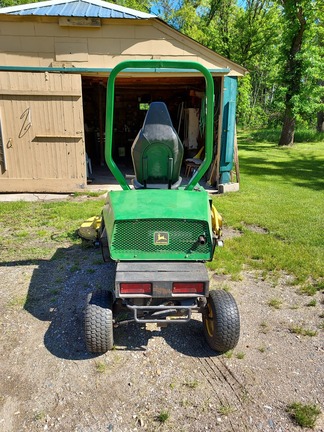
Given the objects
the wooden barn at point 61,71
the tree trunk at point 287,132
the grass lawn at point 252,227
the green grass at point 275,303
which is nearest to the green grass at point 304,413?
the green grass at point 275,303

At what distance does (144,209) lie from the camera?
273cm

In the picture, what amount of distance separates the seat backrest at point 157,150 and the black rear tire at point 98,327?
1302mm

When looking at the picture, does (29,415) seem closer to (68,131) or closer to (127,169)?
(68,131)

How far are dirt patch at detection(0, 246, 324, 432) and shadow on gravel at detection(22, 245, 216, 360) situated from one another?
0.01 meters

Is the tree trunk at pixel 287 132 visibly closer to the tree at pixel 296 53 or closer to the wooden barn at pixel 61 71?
the tree at pixel 296 53

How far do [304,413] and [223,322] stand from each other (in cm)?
75

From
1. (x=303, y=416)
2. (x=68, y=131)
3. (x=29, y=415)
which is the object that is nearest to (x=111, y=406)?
(x=29, y=415)

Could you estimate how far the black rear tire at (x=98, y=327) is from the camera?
8.67 feet

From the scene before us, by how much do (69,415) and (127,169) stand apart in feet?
31.8

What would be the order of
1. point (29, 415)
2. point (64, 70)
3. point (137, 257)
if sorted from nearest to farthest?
point (29, 415) < point (137, 257) < point (64, 70)

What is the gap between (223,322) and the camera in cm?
270

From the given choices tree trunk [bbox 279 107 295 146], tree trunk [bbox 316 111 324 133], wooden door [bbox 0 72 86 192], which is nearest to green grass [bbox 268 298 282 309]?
wooden door [bbox 0 72 86 192]

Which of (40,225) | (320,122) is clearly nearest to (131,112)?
(40,225)

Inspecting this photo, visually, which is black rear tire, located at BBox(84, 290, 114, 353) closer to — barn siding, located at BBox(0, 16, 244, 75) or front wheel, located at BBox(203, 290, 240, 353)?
front wheel, located at BBox(203, 290, 240, 353)
